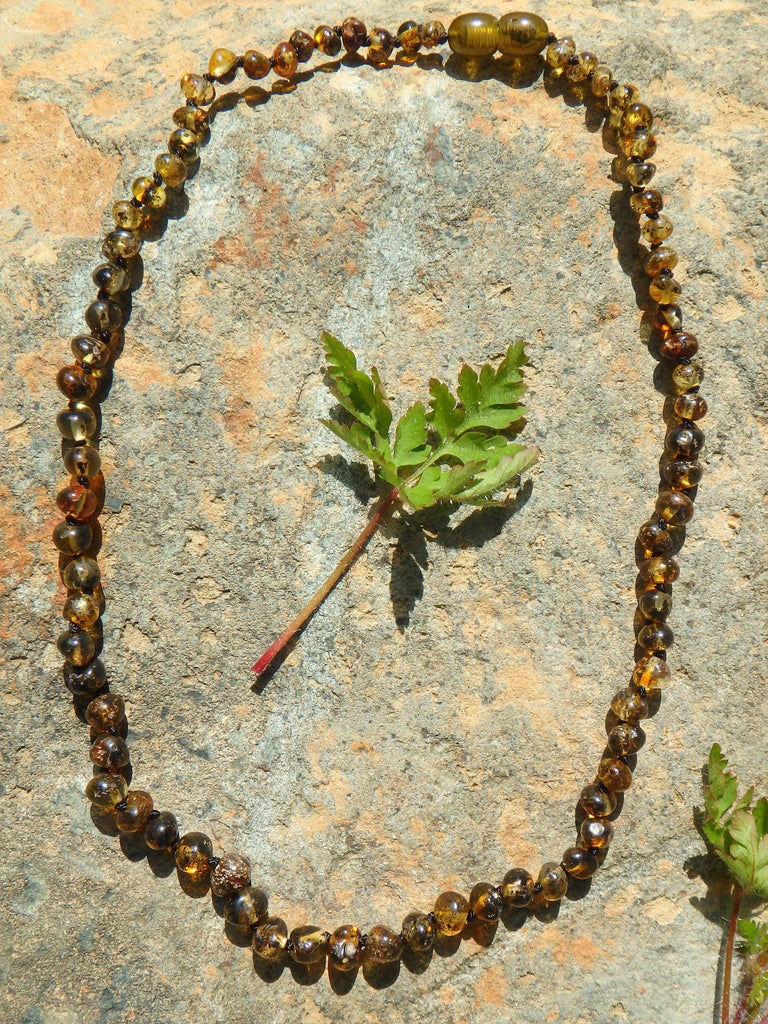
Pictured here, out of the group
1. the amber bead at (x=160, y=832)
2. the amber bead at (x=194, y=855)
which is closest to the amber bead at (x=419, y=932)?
the amber bead at (x=194, y=855)

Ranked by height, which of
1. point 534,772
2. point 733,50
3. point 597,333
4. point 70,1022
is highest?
point 733,50

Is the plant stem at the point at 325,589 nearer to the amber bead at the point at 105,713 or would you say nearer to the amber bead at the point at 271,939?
the amber bead at the point at 105,713

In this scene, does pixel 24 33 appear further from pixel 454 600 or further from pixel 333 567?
pixel 454 600

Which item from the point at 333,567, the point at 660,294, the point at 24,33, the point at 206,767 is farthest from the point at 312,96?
the point at 206,767

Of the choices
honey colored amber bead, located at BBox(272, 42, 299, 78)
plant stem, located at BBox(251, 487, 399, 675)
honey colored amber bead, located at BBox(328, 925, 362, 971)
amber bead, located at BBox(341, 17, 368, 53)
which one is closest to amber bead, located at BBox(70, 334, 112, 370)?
plant stem, located at BBox(251, 487, 399, 675)

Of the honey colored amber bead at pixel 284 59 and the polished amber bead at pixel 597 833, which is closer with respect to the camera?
the polished amber bead at pixel 597 833

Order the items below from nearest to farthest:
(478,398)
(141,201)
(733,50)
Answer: (478,398)
(141,201)
(733,50)

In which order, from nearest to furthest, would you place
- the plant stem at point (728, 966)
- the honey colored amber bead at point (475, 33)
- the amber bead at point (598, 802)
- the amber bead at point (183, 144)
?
the plant stem at point (728, 966), the amber bead at point (598, 802), the amber bead at point (183, 144), the honey colored amber bead at point (475, 33)

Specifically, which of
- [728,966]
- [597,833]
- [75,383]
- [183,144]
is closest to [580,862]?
[597,833]
